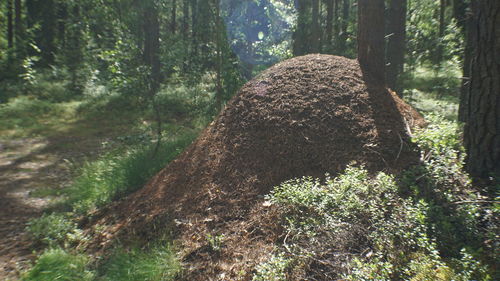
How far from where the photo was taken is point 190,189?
4625 millimetres

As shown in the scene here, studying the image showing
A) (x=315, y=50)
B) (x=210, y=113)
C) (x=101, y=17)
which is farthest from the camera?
(x=315, y=50)

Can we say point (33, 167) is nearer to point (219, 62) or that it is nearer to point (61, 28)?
point (219, 62)

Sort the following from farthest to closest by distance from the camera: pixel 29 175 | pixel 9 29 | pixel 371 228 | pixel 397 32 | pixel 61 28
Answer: pixel 61 28 < pixel 9 29 < pixel 397 32 < pixel 29 175 < pixel 371 228

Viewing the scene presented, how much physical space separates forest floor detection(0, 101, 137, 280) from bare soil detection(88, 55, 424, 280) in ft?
2.75

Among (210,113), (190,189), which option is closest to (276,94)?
(190,189)

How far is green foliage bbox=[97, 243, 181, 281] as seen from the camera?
132 inches

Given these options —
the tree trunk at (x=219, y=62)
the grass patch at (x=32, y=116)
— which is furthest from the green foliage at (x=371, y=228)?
the grass patch at (x=32, y=116)

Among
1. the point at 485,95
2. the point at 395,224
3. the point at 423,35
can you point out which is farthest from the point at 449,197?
the point at 423,35

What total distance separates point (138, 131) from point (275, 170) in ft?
21.2

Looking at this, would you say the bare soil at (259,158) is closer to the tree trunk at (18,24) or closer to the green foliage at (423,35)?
the green foliage at (423,35)

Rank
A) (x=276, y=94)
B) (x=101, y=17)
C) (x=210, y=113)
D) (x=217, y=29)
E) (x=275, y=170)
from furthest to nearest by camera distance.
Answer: (x=210, y=113)
(x=217, y=29)
(x=101, y=17)
(x=276, y=94)
(x=275, y=170)

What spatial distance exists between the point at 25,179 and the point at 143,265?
4.18 metres

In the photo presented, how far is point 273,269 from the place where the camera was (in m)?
3.06

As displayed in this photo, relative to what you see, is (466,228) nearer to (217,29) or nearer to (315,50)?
(217,29)
